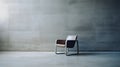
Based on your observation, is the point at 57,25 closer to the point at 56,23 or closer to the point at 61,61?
the point at 56,23

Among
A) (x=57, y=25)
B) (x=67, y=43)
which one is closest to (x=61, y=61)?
(x=67, y=43)

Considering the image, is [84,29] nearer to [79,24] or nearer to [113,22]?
[79,24]

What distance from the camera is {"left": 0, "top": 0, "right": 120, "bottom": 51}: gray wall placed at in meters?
9.00

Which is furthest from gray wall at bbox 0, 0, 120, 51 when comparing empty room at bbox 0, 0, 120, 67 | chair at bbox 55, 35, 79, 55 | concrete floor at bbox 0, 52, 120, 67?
concrete floor at bbox 0, 52, 120, 67

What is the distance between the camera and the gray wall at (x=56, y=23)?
9.00 m

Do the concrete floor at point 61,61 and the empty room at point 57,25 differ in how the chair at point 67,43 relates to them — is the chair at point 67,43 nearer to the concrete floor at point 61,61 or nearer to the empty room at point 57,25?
the empty room at point 57,25

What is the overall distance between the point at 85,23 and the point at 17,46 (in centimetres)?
285

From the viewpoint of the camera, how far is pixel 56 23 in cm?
908

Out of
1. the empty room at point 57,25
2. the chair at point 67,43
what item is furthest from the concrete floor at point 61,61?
the empty room at point 57,25

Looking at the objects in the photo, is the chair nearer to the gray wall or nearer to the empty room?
the empty room

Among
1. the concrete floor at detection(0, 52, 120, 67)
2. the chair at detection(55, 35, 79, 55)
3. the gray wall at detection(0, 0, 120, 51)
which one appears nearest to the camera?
the concrete floor at detection(0, 52, 120, 67)

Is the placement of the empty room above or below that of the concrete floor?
above

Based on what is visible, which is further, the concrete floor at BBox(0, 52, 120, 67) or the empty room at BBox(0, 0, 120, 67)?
the empty room at BBox(0, 0, 120, 67)

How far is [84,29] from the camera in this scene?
904 cm
